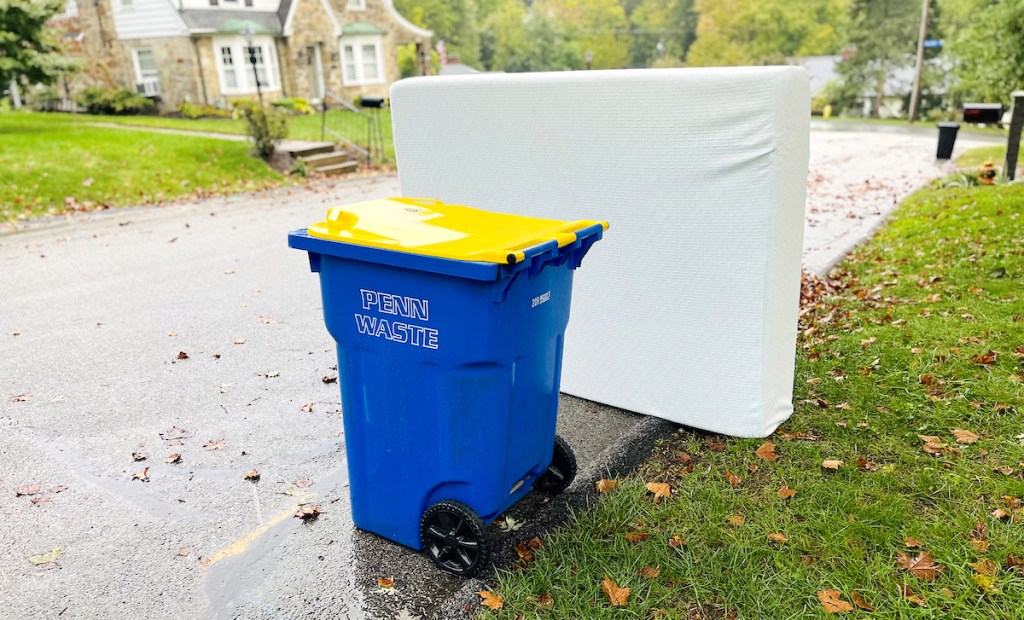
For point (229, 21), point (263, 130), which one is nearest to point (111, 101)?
point (229, 21)

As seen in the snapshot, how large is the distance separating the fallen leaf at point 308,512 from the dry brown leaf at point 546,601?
3.63 feet

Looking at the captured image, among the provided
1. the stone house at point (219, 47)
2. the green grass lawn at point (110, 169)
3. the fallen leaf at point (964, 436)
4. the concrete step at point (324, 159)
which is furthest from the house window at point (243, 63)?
the fallen leaf at point (964, 436)

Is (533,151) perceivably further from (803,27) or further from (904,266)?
(803,27)

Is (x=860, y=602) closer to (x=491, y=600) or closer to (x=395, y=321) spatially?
(x=491, y=600)

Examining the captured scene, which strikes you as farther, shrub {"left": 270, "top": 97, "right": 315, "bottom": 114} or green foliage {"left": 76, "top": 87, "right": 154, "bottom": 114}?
shrub {"left": 270, "top": 97, "right": 315, "bottom": 114}

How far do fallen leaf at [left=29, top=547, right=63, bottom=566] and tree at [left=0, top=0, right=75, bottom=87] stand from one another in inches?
573

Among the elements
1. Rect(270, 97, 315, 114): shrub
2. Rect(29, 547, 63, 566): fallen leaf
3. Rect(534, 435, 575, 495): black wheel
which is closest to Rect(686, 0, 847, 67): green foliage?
Rect(270, 97, 315, 114): shrub

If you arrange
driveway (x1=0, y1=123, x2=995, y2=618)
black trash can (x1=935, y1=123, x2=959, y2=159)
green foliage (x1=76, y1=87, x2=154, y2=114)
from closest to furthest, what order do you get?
driveway (x1=0, y1=123, x2=995, y2=618)
black trash can (x1=935, y1=123, x2=959, y2=159)
green foliage (x1=76, y1=87, x2=154, y2=114)

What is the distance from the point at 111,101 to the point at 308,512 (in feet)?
77.3

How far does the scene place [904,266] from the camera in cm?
620

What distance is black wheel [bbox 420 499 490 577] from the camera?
8.27ft

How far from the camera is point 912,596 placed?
7.86 ft

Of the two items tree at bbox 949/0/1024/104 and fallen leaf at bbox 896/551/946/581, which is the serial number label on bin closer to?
fallen leaf at bbox 896/551/946/581

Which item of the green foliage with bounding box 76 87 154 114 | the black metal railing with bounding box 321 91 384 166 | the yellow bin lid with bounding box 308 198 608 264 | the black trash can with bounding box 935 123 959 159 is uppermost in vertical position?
the green foliage with bounding box 76 87 154 114
